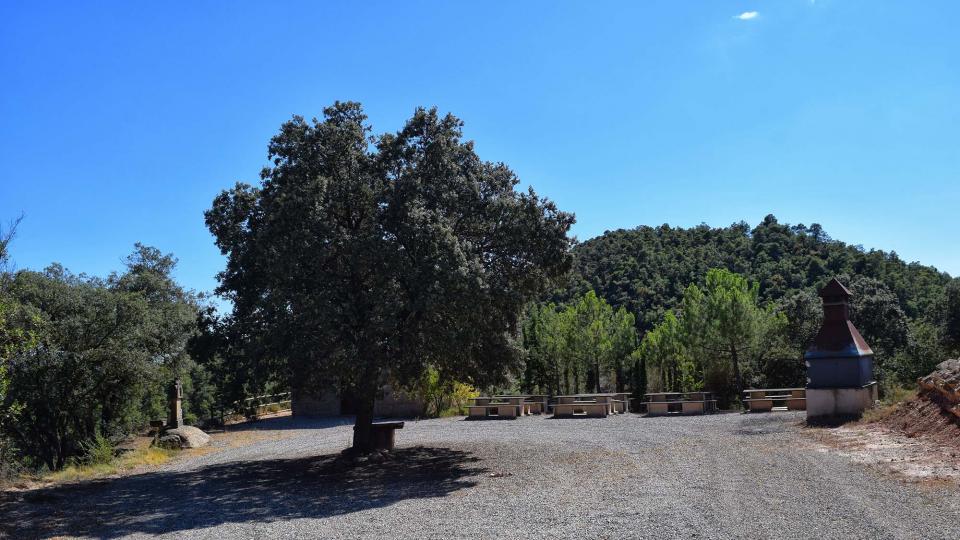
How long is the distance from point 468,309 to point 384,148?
475 cm

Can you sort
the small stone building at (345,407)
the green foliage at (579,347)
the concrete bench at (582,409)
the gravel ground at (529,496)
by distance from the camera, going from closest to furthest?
1. the gravel ground at (529,496)
2. the concrete bench at (582,409)
3. the small stone building at (345,407)
4. the green foliage at (579,347)

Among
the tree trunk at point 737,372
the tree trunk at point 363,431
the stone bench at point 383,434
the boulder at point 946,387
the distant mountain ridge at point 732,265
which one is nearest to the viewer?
the boulder at point 946,387

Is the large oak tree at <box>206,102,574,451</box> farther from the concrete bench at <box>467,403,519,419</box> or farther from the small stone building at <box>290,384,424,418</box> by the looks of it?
the small stone building at <box>290,384,424,418</box>

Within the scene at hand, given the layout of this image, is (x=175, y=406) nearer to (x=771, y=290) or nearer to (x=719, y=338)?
(x=719, y=338)

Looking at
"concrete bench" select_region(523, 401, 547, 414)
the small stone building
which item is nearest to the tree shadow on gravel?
"concrete bench" select_region(523, 401, 547, 414)

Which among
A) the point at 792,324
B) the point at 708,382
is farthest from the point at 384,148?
the point at 792,324

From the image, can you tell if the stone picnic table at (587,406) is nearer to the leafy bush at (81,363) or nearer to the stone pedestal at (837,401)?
the stone pedestal at (837,401)

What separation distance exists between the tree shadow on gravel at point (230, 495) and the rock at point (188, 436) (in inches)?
194

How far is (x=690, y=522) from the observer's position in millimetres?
8523

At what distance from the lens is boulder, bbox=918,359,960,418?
14172 millimetres

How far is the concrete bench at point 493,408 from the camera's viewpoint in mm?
28000

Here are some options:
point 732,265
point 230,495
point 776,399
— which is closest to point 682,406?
point 776,399

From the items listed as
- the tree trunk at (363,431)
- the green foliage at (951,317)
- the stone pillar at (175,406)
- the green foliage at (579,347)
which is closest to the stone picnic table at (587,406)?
the green foliage at (579,347)

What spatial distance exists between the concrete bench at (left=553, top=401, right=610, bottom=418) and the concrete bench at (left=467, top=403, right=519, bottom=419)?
172 cm
